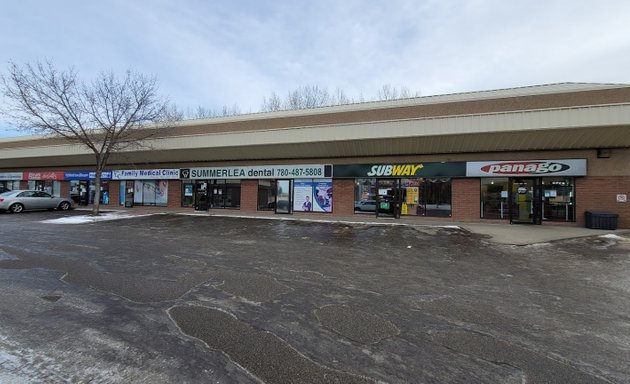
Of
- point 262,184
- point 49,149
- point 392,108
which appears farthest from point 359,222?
point 49,149

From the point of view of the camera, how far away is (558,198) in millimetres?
15242

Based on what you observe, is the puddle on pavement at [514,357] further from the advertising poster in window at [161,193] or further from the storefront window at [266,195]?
the advertising poster in window at [161,193]

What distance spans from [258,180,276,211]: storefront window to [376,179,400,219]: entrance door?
6.52 metres

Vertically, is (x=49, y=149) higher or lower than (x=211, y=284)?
higher

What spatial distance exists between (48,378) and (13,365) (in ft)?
1.60

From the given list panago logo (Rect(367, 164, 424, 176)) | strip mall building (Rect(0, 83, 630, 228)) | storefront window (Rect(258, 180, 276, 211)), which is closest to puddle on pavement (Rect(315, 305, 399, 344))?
strip mall building (Rect(0, 83, 630, 228))

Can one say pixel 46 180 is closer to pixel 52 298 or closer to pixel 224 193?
pixel 224 193

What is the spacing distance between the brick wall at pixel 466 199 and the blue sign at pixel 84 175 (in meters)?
24.4

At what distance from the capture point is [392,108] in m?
16.2

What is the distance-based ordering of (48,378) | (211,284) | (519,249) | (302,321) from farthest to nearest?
(519,249), (211,284), (302,321), (48,378)

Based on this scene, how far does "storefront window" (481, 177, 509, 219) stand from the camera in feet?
52.5

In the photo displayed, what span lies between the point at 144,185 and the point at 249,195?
8986 millimetres

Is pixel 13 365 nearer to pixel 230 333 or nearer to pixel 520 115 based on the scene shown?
pixel 230 333

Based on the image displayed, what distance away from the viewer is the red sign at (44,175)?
2689 centimetres
